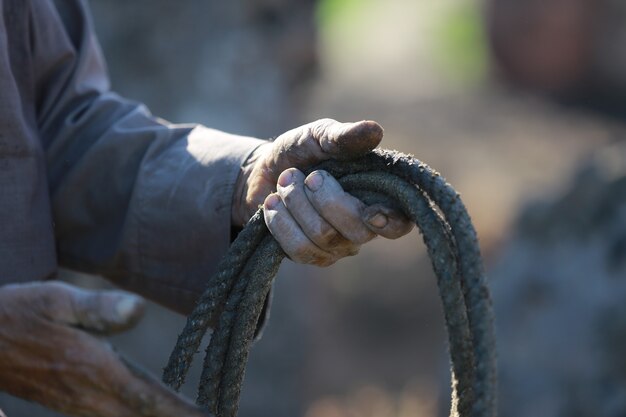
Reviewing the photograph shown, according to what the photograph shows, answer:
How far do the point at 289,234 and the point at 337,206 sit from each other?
10 cm

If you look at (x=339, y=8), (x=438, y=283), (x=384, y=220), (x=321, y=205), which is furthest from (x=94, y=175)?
(x=339, y=8)

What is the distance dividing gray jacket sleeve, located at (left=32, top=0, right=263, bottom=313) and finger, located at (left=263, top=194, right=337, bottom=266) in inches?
8.3

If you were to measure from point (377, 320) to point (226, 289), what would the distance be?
5218mm

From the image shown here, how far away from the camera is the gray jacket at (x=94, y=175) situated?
6.35ft

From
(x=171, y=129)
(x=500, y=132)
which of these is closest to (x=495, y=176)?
(x=500, y=132)

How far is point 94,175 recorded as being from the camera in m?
2.11

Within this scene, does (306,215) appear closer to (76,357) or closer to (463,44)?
(76,357)

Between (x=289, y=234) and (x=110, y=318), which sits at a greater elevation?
(x=289, y=234)

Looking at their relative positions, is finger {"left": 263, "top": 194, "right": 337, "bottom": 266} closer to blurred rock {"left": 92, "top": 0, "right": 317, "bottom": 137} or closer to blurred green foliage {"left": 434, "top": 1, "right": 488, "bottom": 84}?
blurred rock {"left": 92, "top": 0, "right": 317, "bottom": 137}

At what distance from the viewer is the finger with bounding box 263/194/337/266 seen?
1.77 m

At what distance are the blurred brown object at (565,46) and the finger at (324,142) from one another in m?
8.91

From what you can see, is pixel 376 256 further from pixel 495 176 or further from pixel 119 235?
pixel 119 235

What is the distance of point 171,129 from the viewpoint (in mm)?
2133

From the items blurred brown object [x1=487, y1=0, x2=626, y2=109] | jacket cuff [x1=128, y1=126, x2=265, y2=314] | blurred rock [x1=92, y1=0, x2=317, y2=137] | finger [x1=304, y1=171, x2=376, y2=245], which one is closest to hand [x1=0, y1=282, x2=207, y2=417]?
finger [x1=304, y1=171, x2=376, y2=245]
